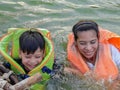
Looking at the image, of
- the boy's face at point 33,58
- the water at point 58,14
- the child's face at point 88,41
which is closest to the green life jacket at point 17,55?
the boy's face at point 33,58

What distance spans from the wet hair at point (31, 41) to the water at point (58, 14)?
5.15ft

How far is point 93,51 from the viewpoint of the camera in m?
4.56

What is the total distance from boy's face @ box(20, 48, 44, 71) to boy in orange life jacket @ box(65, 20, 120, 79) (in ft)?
1.94

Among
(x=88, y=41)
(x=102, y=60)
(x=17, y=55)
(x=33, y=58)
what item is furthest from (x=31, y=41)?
(x=102, y=60)

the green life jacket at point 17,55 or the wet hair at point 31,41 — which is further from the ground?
the wet hair at point 31,41

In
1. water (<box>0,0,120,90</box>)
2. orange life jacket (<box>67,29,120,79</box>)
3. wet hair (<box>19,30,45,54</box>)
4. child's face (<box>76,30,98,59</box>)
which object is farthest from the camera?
water (<box>0,0,120,90</box>)

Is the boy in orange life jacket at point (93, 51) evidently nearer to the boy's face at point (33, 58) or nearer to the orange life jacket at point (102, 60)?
the orange life jacket at point (102, 60)

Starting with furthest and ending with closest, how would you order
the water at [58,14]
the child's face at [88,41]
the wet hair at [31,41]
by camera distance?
the water at [58,14] → the child's face at [88,41] → the wet hair at [31,41]

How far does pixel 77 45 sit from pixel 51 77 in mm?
539

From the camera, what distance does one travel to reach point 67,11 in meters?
6.93

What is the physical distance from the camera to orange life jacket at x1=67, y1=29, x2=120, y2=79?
4.64 meters

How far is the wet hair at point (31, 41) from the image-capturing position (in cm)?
408

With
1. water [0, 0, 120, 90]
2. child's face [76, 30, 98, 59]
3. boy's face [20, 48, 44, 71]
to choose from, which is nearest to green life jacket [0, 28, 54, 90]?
boy's face [20, 48, 44, 71]

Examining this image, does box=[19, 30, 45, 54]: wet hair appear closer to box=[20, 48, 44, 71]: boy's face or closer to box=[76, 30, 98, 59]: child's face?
box=[20, 48, 44, 71]: boy's face
